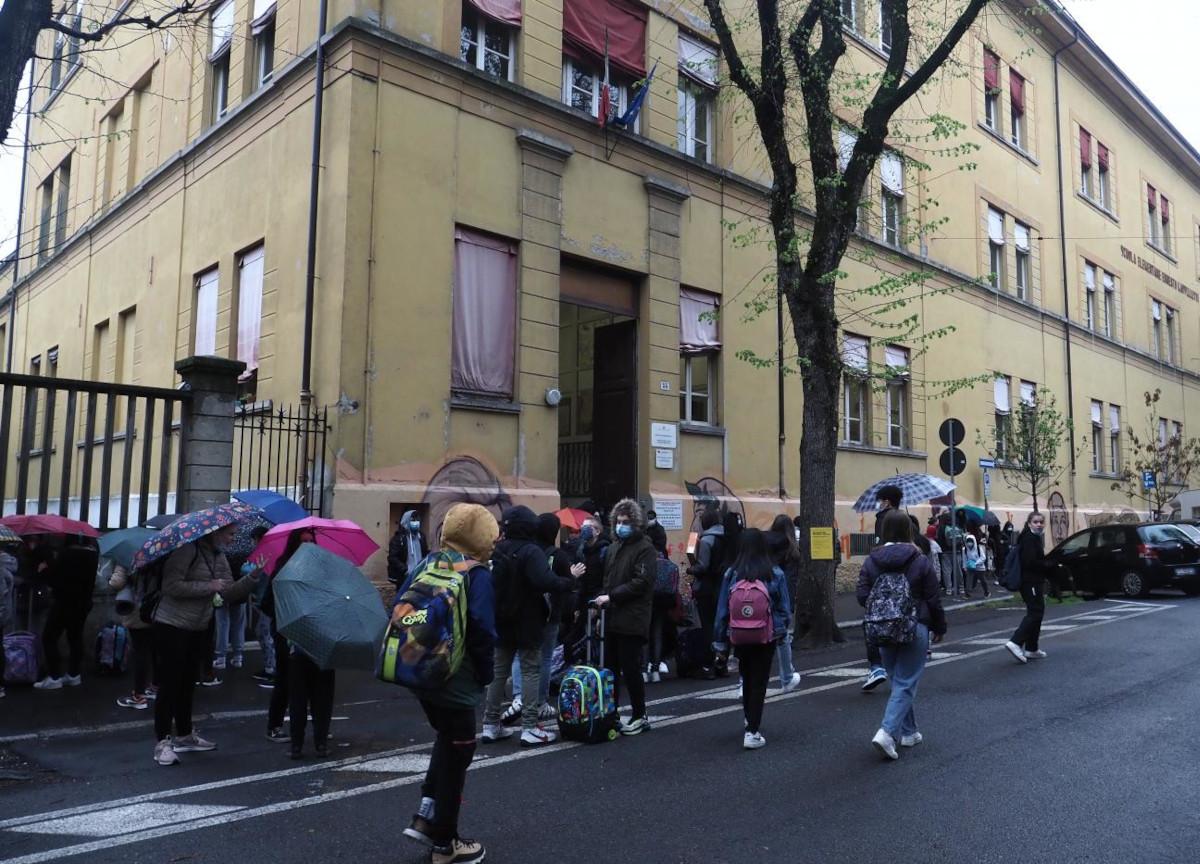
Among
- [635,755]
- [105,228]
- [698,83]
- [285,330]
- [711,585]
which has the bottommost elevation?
[635,755]

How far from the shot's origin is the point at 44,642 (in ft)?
31.2

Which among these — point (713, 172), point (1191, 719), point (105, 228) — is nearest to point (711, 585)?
point (1191, 719)

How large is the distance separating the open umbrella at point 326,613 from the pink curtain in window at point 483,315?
7671 mm

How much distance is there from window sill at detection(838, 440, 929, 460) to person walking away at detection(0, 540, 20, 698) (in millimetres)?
15838

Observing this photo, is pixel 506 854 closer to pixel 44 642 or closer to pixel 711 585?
pixel 711 585

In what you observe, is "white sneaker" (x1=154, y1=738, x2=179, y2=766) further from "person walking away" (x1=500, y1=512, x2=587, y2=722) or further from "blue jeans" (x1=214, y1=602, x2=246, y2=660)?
"blue jeans" (x1=214, y1=602, x2=246, y2=660)

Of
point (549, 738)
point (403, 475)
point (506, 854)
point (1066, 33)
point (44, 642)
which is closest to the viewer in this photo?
point (506, 854)

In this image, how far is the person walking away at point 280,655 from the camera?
7.23m

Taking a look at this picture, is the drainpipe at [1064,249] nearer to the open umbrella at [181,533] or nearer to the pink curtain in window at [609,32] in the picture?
the pink curtain in window at [609,32]

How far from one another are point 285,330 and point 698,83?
365 inches

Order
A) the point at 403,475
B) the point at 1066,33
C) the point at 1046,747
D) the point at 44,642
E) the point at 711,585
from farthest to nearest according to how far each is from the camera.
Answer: the point at 1066,33 < the point at 403,475 < the point at 711,585 < the point at 44,642 < the point at 1046,747

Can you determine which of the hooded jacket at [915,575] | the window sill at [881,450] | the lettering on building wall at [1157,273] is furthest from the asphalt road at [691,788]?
the lettering on building wall at [1157,273]

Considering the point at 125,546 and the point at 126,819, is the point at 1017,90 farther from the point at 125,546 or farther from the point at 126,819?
the point at 126,819

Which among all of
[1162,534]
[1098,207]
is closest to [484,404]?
[1162,534]
